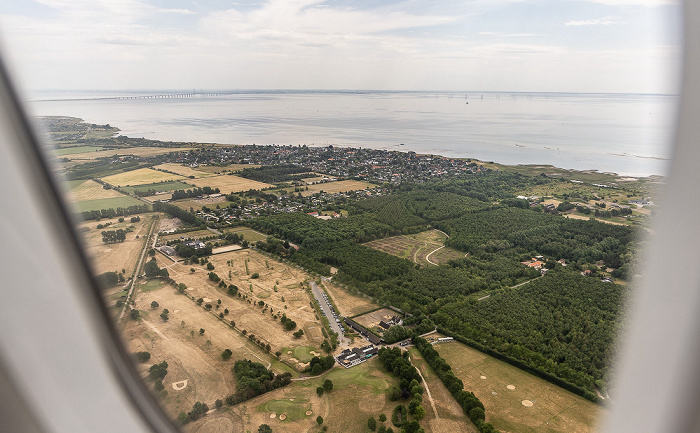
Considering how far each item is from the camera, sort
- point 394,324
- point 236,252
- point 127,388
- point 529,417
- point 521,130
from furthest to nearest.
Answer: point 521,130 < point 236,252 < point 394,324 < point 529,417 < point 127,388

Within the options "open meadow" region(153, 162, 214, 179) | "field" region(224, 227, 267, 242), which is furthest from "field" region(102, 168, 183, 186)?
"field" region(224, 227, 267, 242)

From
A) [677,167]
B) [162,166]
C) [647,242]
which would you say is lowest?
[162,166]

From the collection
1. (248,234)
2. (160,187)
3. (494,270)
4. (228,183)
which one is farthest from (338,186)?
(494,270)

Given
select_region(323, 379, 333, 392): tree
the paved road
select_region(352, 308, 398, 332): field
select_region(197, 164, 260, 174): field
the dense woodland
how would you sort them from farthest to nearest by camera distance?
select_region(197, 164, 260, 174): field
select_region(352, 308, 398, 332): field
the paved road
the dense woodland
select_region(323, 379, 333, 392): tree

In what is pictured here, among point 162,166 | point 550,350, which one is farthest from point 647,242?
point 162,166

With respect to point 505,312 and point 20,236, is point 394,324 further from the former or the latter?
point 20,236

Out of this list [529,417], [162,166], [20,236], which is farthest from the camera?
[162,166]

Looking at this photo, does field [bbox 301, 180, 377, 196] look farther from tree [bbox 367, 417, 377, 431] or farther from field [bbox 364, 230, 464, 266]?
tree [bbox 367, 417, 377, 431]
